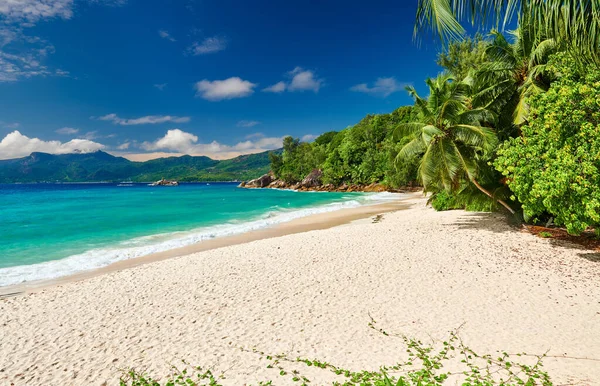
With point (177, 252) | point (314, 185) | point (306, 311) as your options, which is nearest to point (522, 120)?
point (306, 311)

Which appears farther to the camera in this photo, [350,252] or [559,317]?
[350,252]

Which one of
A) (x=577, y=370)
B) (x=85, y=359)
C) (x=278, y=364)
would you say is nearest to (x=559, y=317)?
(x=577, y=370)

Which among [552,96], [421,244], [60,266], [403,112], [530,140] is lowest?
[60,266]

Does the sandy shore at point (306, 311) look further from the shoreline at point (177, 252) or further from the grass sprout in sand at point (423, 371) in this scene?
the shoreline at point (177, 252)

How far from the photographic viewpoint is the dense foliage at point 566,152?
25.8 ft

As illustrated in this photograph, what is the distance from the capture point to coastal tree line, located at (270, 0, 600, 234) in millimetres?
3704

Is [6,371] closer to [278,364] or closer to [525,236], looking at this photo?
[278,364]

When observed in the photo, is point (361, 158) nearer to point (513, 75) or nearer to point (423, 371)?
point (513, 75)

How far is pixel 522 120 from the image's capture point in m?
11.9

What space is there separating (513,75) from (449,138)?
12.3 feet

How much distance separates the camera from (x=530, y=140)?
9703 mm

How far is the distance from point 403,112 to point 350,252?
7069 centimetres

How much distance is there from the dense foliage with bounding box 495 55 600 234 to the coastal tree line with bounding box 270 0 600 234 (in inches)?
1.1

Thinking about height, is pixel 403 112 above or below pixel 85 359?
above
